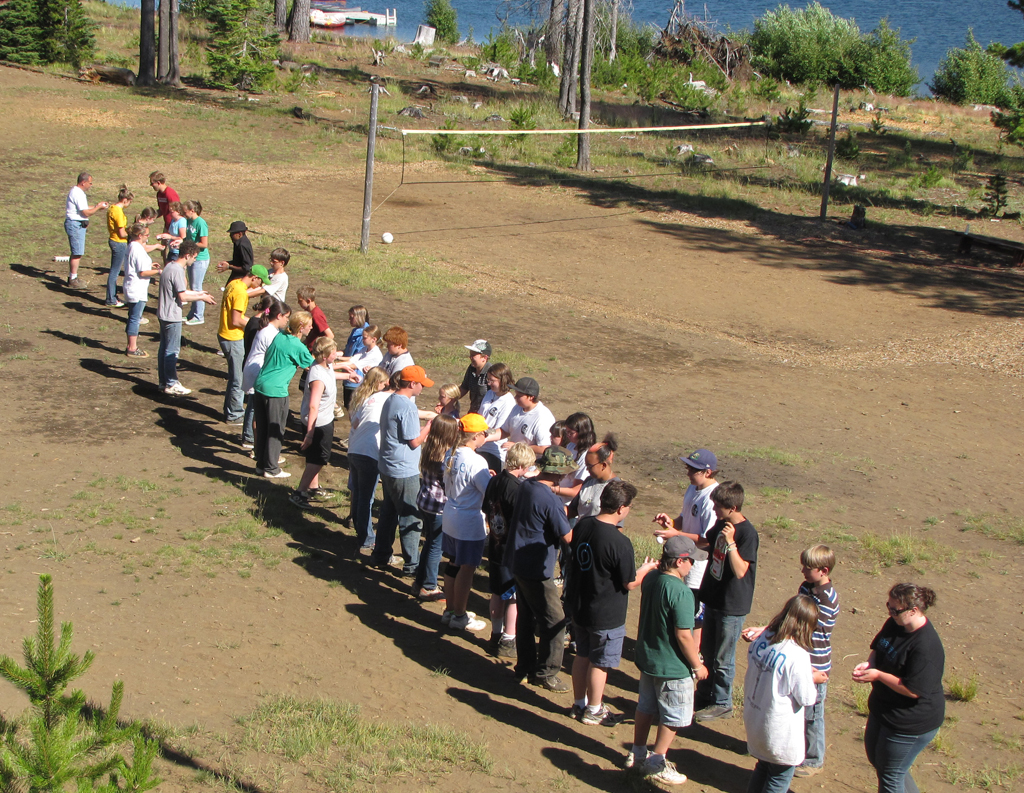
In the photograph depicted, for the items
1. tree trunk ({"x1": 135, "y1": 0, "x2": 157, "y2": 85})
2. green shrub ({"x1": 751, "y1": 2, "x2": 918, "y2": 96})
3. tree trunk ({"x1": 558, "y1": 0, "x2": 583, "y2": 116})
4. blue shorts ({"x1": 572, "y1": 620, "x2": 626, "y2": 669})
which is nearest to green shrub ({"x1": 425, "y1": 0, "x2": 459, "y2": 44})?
green shrub ({"x1": 751, "y1": 2, "x2": 918, "y2": 96})

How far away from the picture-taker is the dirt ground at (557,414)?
585 cm

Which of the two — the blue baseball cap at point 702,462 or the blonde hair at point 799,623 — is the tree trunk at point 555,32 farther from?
the blonde hair at point 799,623

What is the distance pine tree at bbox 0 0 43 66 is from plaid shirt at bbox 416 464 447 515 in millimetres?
32817

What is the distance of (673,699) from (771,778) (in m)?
0.67

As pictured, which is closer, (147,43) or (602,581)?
(602,581)

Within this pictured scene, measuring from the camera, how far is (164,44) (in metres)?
32.8

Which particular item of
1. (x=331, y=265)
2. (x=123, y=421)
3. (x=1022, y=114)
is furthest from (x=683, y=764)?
(x=1022, y=114)

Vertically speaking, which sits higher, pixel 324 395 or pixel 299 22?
pixel 299 22

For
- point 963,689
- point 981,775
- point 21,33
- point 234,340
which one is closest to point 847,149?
point 234,340

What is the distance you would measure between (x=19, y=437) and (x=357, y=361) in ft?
11.2

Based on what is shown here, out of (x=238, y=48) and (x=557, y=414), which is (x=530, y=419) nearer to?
(x=557, y=414)

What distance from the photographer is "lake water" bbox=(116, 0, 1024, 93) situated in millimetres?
92812

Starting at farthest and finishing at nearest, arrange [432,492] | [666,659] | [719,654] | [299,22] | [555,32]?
1. [555,32]
2. [299,22]
3. [432,492]
4. [719,654]
5. [666,659]

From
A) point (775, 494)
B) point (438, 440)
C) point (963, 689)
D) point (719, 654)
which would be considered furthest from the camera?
point (775, 494)
